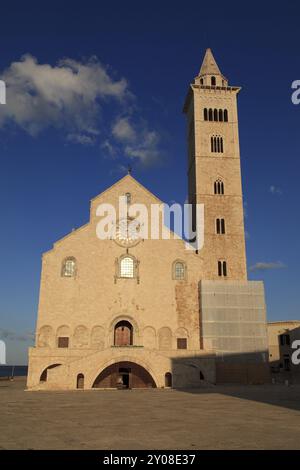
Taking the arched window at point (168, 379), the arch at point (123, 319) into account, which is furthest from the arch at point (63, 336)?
the arched window at point (168, 379)

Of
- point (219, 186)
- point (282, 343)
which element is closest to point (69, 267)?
point (219, 186)

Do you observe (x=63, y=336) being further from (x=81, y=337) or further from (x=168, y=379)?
(x=168, y=379)

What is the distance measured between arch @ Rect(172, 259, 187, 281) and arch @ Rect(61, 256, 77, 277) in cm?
938

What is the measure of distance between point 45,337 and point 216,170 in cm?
2472

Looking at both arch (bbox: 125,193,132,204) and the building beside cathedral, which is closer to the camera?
the building beside cathedral

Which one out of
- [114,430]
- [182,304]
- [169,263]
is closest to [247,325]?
[182,304]

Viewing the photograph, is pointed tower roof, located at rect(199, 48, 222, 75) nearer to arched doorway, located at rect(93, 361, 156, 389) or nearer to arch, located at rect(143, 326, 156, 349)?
arch, located at rect(143, 326, 156, 349)

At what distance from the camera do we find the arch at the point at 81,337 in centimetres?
3934

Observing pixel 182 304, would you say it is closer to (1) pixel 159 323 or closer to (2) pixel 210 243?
(1) pixel 159 323

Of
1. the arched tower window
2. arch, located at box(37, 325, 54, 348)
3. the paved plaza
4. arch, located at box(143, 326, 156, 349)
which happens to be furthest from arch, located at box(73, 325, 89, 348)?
the paved plaza

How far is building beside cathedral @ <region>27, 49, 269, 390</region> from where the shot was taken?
3722 centimetres

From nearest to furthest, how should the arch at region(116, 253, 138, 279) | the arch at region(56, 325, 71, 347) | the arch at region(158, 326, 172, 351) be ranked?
1. the arch at region(56, 325, 71, 347)
2. the arch at region(158, 326, 172, 351)
3. the arch at region(116, 253, 138, 279)

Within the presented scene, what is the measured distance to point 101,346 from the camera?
39500 millimetres

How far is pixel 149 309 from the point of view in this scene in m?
41.0
